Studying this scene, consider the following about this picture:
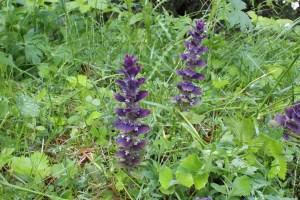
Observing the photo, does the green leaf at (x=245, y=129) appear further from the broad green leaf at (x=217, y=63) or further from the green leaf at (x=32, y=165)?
the broad green leaf at (x=217, y=63)

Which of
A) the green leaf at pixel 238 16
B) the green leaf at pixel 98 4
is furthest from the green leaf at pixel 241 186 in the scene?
the green leaf at pixel 98 4

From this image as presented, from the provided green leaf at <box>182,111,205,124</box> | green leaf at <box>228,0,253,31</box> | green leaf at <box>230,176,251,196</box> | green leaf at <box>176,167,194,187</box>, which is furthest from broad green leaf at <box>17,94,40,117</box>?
green leaf at <box>228,0,253,31</box>

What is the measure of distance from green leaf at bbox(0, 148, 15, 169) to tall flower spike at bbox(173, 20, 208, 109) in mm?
666

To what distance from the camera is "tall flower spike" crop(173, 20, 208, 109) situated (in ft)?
6.15

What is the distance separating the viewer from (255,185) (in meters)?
1.59

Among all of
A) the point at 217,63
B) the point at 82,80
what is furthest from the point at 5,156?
the point at 217,63

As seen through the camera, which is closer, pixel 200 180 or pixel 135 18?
pixel 200 180

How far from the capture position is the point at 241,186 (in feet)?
5.03

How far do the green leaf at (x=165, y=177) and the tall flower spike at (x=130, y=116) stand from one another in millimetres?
124

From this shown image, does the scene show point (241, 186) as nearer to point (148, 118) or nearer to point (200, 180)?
point (200, 180)

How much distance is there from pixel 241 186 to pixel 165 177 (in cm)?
24

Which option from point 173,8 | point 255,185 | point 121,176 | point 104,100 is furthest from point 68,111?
point 173,8

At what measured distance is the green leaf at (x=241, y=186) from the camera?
152 cm

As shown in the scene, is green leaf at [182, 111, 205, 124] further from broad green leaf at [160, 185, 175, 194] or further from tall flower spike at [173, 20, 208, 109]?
broad green leaf at [160, 185, 175, 194]
